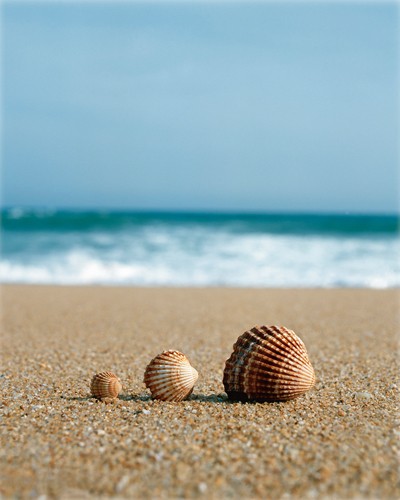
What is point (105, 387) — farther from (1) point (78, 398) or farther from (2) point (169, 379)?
(2) point (169, 379)

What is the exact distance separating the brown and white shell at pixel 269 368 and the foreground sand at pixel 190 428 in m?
0.11

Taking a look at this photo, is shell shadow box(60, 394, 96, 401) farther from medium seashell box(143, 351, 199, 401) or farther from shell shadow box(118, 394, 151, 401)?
medium seashell box(143, 351, 199, 401)

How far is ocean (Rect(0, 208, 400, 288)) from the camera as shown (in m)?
16.8

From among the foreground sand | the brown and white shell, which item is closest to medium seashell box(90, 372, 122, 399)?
the foreground sand

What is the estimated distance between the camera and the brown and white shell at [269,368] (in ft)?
13.4

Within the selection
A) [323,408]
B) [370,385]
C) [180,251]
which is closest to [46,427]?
[323,408]

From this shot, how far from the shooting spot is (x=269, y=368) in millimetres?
4086

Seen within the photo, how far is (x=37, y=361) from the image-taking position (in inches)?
232

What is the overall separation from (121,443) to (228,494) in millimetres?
843

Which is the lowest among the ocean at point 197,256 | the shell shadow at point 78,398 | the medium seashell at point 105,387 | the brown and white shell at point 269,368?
the ocean at point 197,256

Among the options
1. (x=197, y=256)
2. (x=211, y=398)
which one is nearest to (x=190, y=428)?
(x=211, y=398)

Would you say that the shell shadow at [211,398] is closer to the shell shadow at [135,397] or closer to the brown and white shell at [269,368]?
the brown and white shell at [269,368]

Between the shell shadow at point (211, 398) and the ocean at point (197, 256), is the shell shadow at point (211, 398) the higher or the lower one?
the higher one

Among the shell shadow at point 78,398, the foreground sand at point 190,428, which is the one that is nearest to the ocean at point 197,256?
the foreground sand at point 190,428
